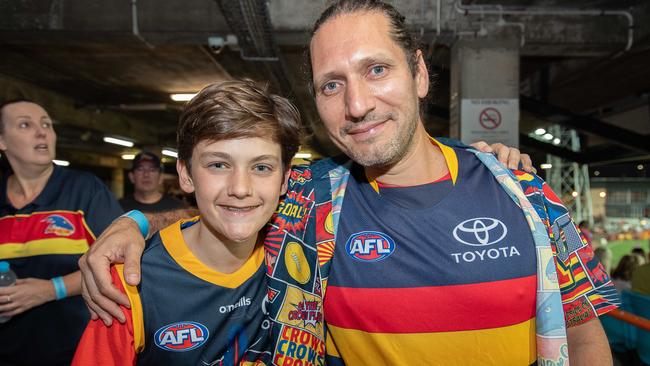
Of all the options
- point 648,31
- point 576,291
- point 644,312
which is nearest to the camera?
point 576,291

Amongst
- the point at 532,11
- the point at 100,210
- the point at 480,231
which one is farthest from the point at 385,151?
the point at 532,11

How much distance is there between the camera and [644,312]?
12.6ft

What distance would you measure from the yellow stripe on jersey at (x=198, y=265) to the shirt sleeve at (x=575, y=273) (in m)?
1.18

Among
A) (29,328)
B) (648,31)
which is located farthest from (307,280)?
(648,31)

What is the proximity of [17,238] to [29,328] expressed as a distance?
1.70 ft

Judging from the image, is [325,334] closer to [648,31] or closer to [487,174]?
[487,174]

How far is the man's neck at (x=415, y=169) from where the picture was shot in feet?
5.47

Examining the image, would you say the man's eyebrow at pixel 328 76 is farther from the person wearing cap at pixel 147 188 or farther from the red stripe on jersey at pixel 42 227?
the person wearing cap at pixel 147 188

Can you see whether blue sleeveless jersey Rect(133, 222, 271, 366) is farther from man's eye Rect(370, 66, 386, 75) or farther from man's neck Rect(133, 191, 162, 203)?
man's neck Rect(133, 191, 162, 203)

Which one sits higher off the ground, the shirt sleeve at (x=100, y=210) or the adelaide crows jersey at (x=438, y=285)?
the shirt sleeve at (x=100, y=210)

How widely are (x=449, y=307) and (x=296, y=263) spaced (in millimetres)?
595

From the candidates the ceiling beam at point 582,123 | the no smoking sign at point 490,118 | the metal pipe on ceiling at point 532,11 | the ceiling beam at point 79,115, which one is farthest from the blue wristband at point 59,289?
the ceiling beam at point 79,115

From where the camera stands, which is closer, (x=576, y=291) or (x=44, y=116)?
(x=576, y=291)

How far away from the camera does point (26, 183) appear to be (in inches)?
97.6
